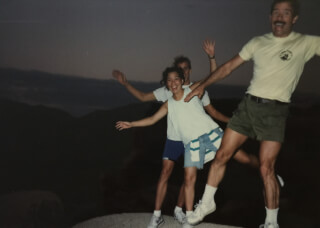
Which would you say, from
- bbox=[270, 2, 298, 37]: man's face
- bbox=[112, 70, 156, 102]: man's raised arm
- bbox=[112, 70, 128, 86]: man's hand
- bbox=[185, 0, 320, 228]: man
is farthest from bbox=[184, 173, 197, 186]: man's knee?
bbox=[270, 2, 298, 37]: man's face

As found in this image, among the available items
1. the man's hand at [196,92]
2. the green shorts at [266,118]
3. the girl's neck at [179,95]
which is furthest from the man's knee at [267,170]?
the girl's neck at [179,95]

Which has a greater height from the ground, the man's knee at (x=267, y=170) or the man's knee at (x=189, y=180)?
the man's knee at (x=267, y=170)

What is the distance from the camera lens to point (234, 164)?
409 centimetres

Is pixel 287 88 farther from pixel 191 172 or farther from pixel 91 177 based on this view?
pixel 91 177

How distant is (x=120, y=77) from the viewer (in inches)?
156

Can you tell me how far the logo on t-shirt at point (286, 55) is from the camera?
2.84 metres

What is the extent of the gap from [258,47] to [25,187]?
11.0 feet

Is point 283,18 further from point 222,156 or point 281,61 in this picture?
point 222,156

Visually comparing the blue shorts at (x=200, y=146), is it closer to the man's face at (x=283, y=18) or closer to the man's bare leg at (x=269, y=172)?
the man's bare leg at (x=269, y=172)

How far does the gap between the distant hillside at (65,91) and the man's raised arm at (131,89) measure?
11 centimetres

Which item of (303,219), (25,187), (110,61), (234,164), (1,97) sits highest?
(110,61)

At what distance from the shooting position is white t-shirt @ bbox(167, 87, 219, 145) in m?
3.34

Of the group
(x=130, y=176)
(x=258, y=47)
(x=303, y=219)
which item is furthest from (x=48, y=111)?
(x=303, y=219)

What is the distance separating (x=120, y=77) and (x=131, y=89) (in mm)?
231
